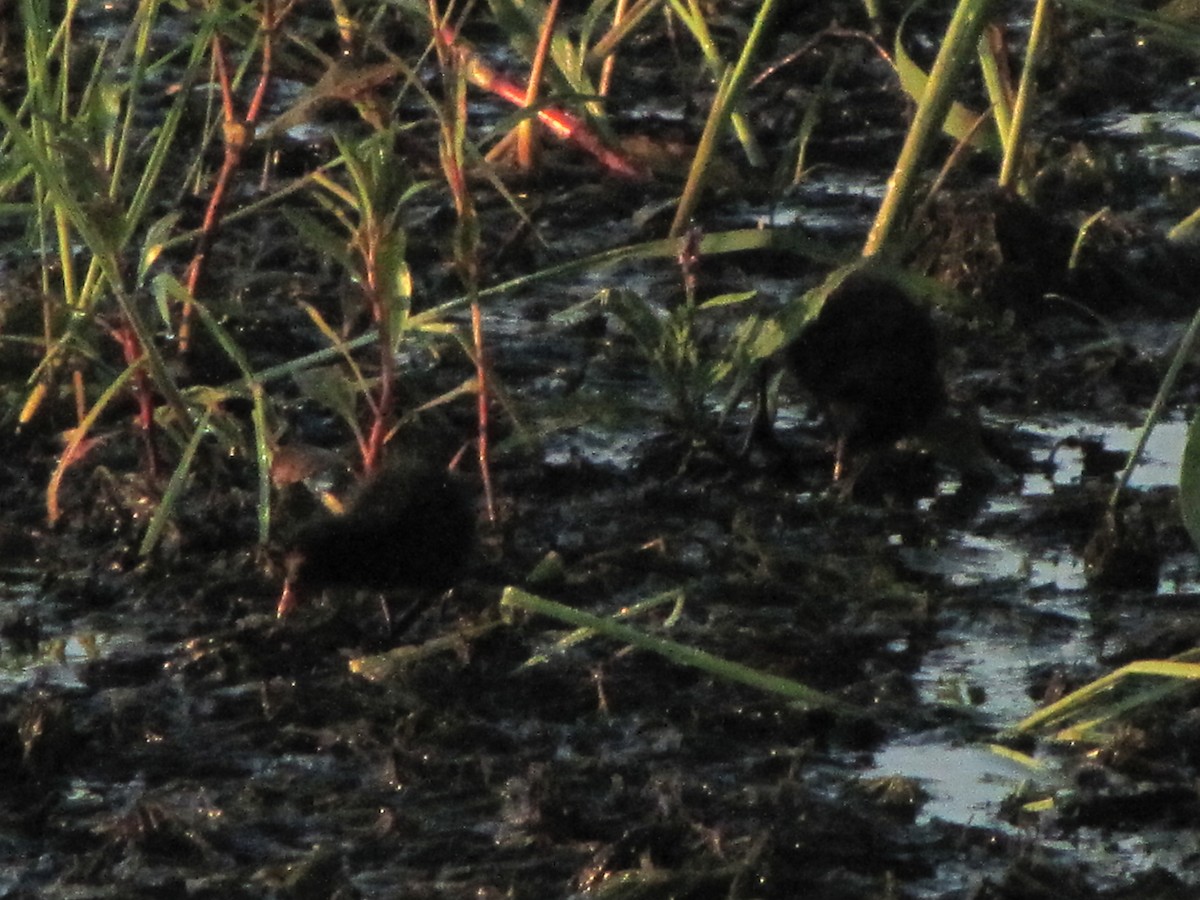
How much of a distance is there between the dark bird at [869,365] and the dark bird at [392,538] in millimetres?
673

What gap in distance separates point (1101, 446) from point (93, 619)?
1.52 metres

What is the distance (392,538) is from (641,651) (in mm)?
347

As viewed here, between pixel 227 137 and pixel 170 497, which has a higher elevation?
pixel 227 137

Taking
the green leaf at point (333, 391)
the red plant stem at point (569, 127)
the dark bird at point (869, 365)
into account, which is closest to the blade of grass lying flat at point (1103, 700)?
the dark bird at point (869, 365)

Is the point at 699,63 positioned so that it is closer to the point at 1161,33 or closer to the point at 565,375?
the point at 565,375

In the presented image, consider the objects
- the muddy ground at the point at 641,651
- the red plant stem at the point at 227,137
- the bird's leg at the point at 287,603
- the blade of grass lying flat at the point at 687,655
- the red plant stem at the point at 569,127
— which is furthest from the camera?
the red plant stem at the point at 569,127

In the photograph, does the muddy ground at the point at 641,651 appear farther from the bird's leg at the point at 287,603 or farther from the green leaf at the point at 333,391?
the green leaf at the point at 333,391

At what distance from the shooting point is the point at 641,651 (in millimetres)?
3316

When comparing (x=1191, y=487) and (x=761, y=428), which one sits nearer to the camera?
(x=1191, y=487)

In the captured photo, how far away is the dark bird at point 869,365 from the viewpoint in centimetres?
374

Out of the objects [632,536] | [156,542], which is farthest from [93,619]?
[632,536]

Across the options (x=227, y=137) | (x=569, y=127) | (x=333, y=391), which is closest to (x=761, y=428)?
(x=333, y=391)

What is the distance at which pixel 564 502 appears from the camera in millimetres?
3801

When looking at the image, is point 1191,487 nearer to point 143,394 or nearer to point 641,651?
point 641,651
